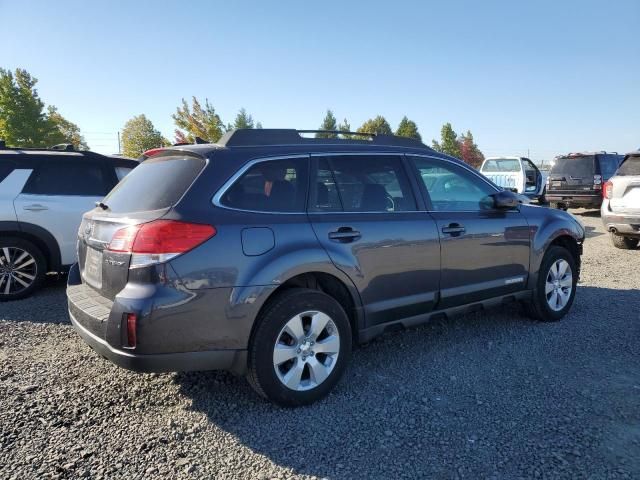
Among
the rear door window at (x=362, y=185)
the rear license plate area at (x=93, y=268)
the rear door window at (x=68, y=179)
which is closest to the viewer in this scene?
the rear license plate area at (x=93, y=268)

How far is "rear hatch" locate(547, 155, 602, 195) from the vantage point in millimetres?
13930

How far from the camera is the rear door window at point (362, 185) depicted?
3469 mm

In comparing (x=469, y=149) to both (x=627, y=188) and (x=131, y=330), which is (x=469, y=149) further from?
(x=131, y=330)

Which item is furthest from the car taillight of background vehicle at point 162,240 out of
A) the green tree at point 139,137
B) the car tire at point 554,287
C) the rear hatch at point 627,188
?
the green tree at point 139,137

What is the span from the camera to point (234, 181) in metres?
3.07

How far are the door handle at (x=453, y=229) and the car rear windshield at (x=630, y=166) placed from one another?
5.88 metres

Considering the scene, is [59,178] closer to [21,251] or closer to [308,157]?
[21,251]

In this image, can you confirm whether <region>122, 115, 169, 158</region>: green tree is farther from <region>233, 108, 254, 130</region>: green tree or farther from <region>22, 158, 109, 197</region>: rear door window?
<region>22, 158, 109, 197</region>: rear door window

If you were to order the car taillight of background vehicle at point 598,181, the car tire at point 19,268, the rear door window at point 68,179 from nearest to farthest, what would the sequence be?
the car tire at point 19,268
the rear door window at point 68,179
the car taillight of background vehicle at point 598,181

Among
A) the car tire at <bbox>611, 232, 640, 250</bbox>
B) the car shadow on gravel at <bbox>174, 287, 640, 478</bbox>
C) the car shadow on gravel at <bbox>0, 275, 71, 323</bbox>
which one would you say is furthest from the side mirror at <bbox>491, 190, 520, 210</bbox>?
the car tire at <bbox>611, 232, 640, 250</bbox>

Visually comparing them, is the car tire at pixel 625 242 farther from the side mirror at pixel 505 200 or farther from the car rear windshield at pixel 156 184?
the car rear windshield at pixel 156 184

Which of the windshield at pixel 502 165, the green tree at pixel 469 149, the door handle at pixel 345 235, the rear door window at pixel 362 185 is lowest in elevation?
the door handle at pixel 345 235

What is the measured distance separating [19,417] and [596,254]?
8.64 m

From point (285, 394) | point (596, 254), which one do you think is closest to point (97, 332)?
point (285, 394)
